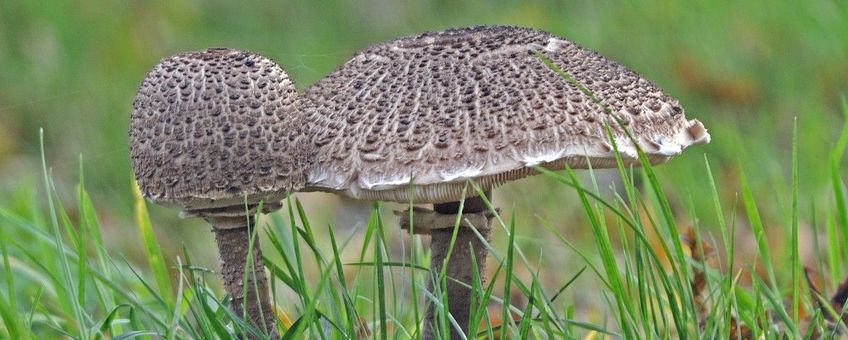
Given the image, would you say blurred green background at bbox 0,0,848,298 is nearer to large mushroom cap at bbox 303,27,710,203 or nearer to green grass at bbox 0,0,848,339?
green grass at bbox 0,0,848,339

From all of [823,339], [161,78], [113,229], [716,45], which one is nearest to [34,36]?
[113,229]

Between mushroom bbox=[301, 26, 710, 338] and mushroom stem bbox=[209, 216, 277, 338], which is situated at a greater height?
mushroom bbox=[301, 26, 710, 338]

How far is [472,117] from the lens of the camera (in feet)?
7.59

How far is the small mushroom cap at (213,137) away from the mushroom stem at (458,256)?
492 mm

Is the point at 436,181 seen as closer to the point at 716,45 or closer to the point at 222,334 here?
the point at 222,334

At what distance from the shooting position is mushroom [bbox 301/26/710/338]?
2242mm

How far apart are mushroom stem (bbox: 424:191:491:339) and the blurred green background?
1364 millimetres

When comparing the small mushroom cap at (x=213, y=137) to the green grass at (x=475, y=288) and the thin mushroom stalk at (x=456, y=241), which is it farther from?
the thin mushroom stalk at (x=456, y=241)

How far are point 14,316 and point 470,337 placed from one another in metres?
0.98


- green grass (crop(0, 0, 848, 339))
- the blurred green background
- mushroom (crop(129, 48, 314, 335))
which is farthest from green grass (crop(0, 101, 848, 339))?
the blurred green background

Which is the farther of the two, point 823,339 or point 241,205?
point 241,205

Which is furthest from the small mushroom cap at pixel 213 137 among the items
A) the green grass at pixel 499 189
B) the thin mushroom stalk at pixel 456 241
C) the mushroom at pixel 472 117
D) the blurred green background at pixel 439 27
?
the blurred green background at pixel 439 27

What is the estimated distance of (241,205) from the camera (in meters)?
Result: 2.43

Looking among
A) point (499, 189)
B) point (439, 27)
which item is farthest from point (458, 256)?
point (439, 27)
